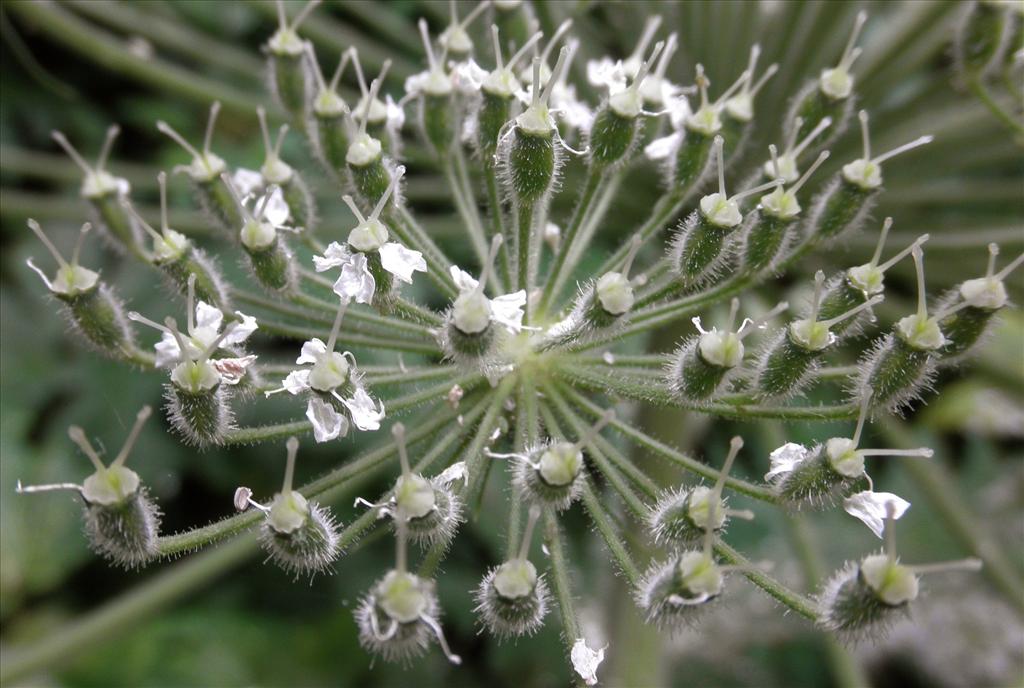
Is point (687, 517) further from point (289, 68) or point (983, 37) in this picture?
point (983, 37)

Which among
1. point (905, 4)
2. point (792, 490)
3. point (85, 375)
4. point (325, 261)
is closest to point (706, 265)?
point (792, 490)

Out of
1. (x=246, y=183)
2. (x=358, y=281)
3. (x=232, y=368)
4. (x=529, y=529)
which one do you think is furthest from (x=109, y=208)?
(x=529, y=529)

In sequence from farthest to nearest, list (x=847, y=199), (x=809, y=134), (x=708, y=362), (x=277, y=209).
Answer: (x=809, y=134) → (x=277, y=209) → (x=847, y=199) → (x=708, y=362)

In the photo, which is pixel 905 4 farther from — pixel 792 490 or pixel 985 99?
pixel 792 490

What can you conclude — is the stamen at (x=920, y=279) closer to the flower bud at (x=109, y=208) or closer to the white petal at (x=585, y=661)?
the white petal at (x=585, y=661)

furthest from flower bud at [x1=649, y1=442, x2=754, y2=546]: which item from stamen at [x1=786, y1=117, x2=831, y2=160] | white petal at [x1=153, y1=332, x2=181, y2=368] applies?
white petal at [x1=153, y1=332, x2=181, y2=368]

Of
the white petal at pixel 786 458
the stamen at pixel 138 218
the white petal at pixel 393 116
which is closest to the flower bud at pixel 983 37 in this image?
the white petal at pixel 786 458
